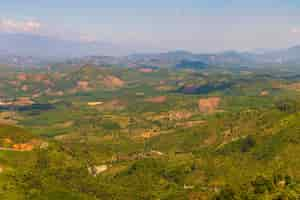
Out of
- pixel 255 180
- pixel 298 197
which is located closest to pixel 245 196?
pixel 255 180

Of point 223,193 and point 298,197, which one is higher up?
point 298,197

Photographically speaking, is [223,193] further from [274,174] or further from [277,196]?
[277,196]

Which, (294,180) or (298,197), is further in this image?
(294,180)

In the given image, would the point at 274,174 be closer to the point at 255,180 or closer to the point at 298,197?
the point at 255,180

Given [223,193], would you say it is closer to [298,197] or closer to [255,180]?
[255,180]

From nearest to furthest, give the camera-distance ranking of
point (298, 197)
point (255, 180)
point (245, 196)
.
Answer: point (298, 197) < point (245, 196) < point (255, 180)

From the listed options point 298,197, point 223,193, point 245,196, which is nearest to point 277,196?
point 298,197

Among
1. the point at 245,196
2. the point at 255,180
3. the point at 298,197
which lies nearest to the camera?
the point at 298,197

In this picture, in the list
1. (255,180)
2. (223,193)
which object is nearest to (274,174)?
(255,180)
